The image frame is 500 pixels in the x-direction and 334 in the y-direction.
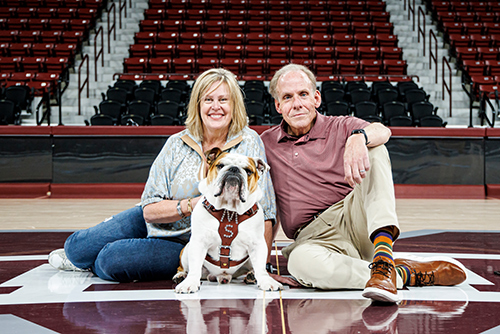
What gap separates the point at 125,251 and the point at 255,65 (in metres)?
10.2

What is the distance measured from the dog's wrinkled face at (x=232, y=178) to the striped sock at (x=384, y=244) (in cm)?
59

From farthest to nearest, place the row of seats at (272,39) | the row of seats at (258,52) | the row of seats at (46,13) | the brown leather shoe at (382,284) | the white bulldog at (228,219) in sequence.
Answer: the row of seats at (46,13) < the row of seats at (272,39) < the row of seats at (258,52) < the white bulldog at (228,219) < the brown leather shoe at (382,284)

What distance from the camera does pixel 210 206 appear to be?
7.43 feet

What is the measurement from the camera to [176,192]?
2.59 metres

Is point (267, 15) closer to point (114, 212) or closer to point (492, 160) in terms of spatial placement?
point (492, 160)

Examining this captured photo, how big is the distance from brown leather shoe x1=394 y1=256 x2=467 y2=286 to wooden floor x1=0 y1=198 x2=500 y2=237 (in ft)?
5.87

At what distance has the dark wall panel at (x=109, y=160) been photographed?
7160 mm

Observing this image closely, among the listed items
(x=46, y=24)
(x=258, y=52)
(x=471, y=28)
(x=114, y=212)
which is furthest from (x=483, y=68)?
(x=46, y=24)

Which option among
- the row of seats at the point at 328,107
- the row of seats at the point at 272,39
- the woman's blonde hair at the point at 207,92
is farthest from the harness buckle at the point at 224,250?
the row of seats at the point at 272,39

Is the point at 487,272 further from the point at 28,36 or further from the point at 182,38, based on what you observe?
the point at 28,36

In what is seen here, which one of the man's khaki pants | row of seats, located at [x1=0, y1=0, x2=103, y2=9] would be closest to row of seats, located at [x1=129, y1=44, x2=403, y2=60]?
row of seats, located at [x1=0, y1=0, x2=103, y2=9]

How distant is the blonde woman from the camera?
2.52m

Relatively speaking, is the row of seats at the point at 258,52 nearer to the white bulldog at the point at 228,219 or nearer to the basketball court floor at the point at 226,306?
the basketball court floor at the point at 226,306

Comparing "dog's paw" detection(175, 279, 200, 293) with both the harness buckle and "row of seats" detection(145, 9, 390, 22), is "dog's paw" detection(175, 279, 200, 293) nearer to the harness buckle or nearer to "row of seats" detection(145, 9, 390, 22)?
the harness buckle
